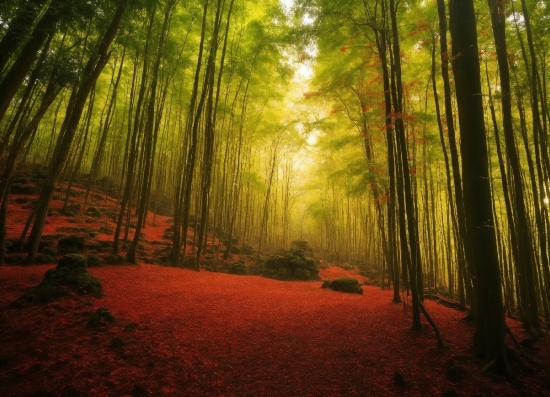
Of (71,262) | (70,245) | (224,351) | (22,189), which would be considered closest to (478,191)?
(224,351)

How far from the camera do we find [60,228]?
9.56 metres

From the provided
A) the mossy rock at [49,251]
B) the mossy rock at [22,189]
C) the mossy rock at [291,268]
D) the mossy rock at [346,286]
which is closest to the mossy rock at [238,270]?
the mossy rock at [291,268]

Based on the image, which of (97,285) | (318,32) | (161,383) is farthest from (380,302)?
(318,32)

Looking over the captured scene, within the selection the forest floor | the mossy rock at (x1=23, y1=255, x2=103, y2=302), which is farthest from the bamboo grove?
the mossy rock at (x1=23, y1=255, x2=103, y2=302)

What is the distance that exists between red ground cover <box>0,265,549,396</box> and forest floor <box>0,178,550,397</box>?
0.04ft

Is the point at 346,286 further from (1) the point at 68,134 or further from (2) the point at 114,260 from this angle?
(1) the point at 68,134

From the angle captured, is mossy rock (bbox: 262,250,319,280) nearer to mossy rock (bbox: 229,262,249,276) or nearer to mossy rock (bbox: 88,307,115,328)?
mossy rock (bbox: 229,262,249,276)

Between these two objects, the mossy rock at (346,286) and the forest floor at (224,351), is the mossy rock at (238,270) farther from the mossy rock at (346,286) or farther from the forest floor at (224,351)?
the forest floor at (224,351)

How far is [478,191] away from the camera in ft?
10.5

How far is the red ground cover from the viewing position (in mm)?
2627

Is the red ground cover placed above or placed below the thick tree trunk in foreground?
below

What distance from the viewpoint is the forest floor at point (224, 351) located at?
2.63 meters

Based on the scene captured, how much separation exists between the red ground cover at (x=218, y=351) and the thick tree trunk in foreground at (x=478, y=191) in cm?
44

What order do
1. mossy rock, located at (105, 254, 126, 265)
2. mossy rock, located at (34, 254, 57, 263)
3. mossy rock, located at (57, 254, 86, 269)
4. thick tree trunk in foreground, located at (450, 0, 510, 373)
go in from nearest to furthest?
thick tree trunk in foreground, located at (450, 0, 510, 373) → mossy rock, located at (57, 254, 86, 269) → mossy rock, located at (34, 254, 57, 263) → mossy rock, located at (105, 254, 126, 265)
